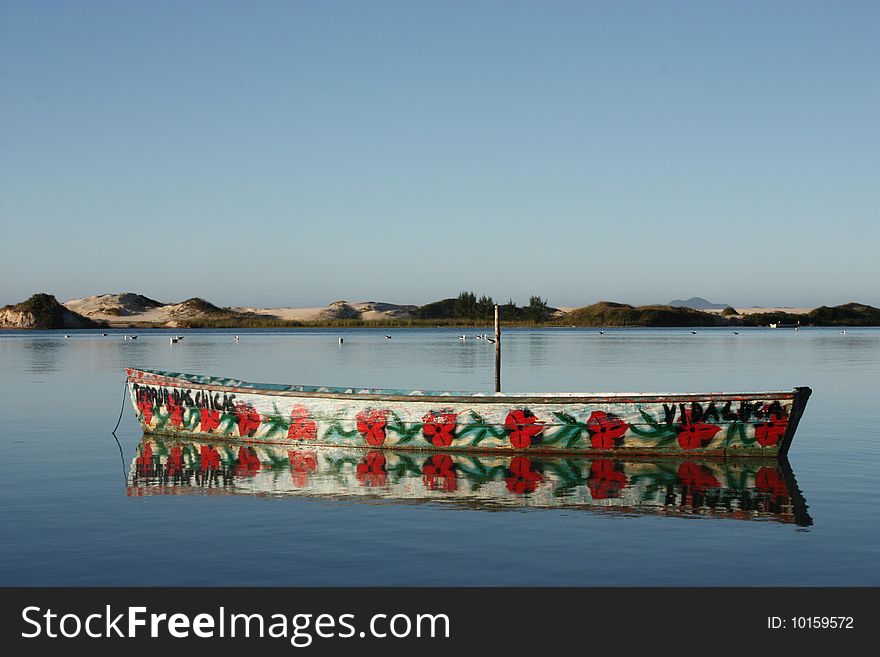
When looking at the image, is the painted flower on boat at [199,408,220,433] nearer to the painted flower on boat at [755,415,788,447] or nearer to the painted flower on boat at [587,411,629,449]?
the painted flower on boat at [587,411,629,449]

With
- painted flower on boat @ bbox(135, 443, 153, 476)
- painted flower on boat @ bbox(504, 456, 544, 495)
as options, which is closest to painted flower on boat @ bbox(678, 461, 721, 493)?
painted flower on boat @ bbox(504, 456, 544, 495)

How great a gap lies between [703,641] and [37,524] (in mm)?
10897

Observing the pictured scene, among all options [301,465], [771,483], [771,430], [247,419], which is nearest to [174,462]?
[247,419]

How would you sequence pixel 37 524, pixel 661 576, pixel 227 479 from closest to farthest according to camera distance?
1. pixel 661 576
2. pixel 37 524
3. pixel 227 479

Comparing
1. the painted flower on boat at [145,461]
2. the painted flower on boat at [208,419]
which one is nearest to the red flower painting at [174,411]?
the painted flower on boat at [208,419]

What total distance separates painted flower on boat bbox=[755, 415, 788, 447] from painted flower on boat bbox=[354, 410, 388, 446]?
9242 millimetres

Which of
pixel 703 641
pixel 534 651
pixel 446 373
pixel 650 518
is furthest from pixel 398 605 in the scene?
pixel 446 373

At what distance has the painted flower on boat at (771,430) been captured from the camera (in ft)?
75.6

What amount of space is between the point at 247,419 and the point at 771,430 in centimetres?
1372

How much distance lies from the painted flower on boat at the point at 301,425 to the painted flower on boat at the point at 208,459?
2.06 m

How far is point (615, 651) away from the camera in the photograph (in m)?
10.5

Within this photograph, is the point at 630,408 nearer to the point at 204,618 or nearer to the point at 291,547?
the point at 291,547

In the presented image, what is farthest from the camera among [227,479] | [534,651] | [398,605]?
[227,479]

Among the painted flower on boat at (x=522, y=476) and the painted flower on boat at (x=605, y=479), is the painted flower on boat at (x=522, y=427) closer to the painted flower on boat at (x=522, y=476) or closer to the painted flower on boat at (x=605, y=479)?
the painted flower on boat at (x=522, y=476)
